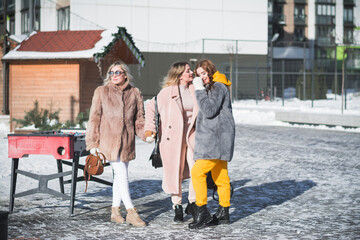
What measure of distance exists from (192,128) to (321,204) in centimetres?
219

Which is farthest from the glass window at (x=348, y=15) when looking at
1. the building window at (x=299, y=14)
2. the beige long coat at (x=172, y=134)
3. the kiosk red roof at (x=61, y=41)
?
the beige long coat at (x=172, y=134)

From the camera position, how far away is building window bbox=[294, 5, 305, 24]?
6109cm

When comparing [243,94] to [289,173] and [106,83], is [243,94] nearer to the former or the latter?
[289,173]

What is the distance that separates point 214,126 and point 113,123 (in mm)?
1095

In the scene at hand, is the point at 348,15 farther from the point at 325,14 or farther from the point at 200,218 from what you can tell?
the point at 200,218

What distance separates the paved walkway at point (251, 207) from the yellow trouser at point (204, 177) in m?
0.32

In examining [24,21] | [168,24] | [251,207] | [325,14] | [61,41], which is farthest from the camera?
[325,14]

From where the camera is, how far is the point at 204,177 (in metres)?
5.91

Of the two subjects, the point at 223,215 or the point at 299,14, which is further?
the point at 299,14

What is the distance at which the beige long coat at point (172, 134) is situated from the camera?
6125mm

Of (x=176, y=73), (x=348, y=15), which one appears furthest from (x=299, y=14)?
(x=176, y=73)

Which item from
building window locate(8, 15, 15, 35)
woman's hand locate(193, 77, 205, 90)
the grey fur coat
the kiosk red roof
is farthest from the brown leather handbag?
building window locate(8, 15, 15, 35)

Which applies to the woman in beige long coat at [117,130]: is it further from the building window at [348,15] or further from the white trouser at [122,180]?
the building window at [348,15]

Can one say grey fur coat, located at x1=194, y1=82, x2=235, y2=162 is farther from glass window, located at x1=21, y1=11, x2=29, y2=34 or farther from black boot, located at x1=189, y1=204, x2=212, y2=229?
glass window, located at x1=21, y1=11, x2=29, y2=34
